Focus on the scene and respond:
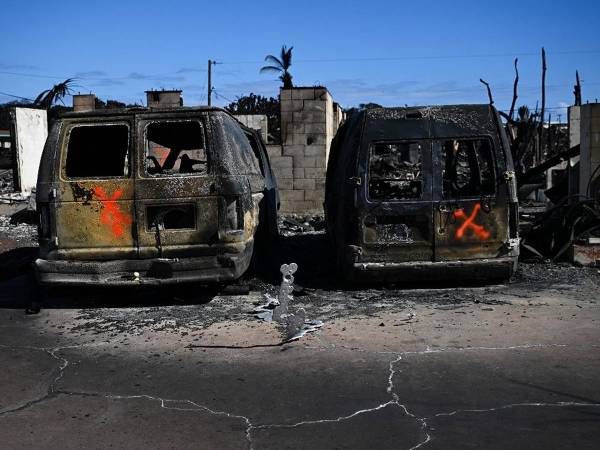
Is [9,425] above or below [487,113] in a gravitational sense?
below

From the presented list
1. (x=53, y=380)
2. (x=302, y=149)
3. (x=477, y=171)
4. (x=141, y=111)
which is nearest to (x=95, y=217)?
(x=141, y=111)

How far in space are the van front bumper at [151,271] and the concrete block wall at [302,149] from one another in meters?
8.09

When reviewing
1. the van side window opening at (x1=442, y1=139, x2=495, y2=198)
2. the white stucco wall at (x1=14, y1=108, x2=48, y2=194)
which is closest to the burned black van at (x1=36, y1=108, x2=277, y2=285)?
the van side window opening at (x1=442, y1=139, x2=495, y2=198)

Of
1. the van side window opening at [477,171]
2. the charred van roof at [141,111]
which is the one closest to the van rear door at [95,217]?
the charred van roof at [141,111]

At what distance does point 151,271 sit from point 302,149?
27.2 feet

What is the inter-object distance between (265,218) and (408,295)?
2.10 metres

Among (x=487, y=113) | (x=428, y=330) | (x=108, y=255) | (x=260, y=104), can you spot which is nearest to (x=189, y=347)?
(x=108, y=255)

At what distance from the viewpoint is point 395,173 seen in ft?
34.7

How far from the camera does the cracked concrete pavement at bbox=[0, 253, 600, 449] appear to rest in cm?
341

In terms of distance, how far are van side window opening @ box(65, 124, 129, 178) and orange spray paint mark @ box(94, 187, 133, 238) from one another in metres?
0.46

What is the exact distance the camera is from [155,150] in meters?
13.5

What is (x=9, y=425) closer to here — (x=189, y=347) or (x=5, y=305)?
(x=189, y=347)

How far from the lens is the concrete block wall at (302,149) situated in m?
Answer: 13.7

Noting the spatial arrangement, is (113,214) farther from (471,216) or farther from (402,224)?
(471,216)
